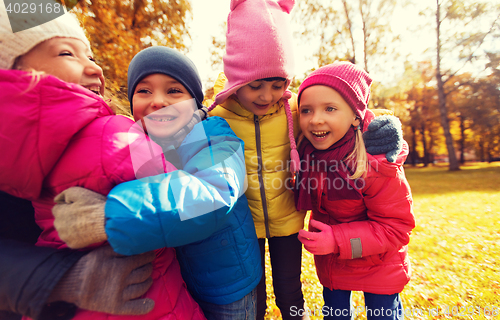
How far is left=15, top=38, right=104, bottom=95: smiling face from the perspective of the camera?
41.4 inches

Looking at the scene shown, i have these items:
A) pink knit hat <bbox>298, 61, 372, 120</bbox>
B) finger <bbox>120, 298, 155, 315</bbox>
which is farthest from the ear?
finger <bbox>120, 298, 155, 315</bbox>

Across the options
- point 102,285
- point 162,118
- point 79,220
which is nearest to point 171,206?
point 79,220

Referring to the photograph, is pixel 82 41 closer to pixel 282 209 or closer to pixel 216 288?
pixel 216 288

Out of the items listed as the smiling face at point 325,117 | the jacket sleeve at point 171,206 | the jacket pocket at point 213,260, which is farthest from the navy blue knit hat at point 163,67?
the jacket pocket at point 213,260

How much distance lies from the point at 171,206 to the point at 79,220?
32cm

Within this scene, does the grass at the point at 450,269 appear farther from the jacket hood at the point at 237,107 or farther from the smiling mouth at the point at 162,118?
the smiling mouth at the point at 162,118

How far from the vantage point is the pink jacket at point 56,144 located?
84 cm

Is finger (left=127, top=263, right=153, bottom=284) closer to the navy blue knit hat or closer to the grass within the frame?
the navy blue knit hat

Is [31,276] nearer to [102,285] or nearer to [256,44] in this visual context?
[102,285]

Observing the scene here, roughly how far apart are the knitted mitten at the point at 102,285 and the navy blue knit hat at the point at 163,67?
1.08 m

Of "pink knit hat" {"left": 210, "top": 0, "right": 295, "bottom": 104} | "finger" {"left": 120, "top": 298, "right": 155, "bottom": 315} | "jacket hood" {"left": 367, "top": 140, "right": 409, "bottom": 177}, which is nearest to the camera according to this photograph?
"finger" {"left": 120, "top": 298, "right": 155, "bottom": 315}

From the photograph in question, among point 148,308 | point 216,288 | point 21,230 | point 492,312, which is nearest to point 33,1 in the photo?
point 21,230

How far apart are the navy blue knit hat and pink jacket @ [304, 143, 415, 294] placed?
1272 mm

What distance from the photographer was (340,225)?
171cm
